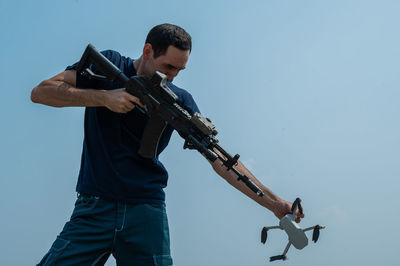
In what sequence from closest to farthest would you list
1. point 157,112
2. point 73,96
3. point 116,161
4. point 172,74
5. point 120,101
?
point 120,101, point 73,96, point 116,161, point 157,112, point 172,74

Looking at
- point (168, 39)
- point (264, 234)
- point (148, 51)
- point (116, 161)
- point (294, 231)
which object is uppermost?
point (168, 39)

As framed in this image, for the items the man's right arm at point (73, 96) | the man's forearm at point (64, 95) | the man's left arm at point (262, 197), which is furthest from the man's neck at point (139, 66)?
the man's left arm at point (262, 197)

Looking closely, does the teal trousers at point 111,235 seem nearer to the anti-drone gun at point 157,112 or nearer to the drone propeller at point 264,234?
the anti-drone gun at point 157,112

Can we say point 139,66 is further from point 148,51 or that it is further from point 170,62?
point 170,62

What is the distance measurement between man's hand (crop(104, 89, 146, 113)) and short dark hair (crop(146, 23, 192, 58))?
59cm

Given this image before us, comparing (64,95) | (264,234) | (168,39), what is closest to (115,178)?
(64,95)

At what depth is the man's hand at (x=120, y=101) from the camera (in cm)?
353

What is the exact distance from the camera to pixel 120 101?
11.6ft

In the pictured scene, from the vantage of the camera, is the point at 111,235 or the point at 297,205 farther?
the point at 297,205

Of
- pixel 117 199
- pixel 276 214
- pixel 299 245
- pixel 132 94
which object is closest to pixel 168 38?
pixel 132 94

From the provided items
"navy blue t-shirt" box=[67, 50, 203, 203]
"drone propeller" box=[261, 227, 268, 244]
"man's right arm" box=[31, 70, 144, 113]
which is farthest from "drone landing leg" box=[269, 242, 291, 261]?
"man's right arm" box=[31, 70, 144, 113]

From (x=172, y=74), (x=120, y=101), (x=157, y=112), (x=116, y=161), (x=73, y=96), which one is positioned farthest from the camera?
(x=172, y=74)

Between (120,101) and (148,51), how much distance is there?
717 millimetres

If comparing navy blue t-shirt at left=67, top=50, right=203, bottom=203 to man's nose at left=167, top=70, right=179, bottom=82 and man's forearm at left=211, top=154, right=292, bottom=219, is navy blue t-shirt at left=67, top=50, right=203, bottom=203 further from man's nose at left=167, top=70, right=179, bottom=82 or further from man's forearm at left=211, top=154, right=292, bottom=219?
man's forearm at left=211, top=154, right=292, bottom=219
